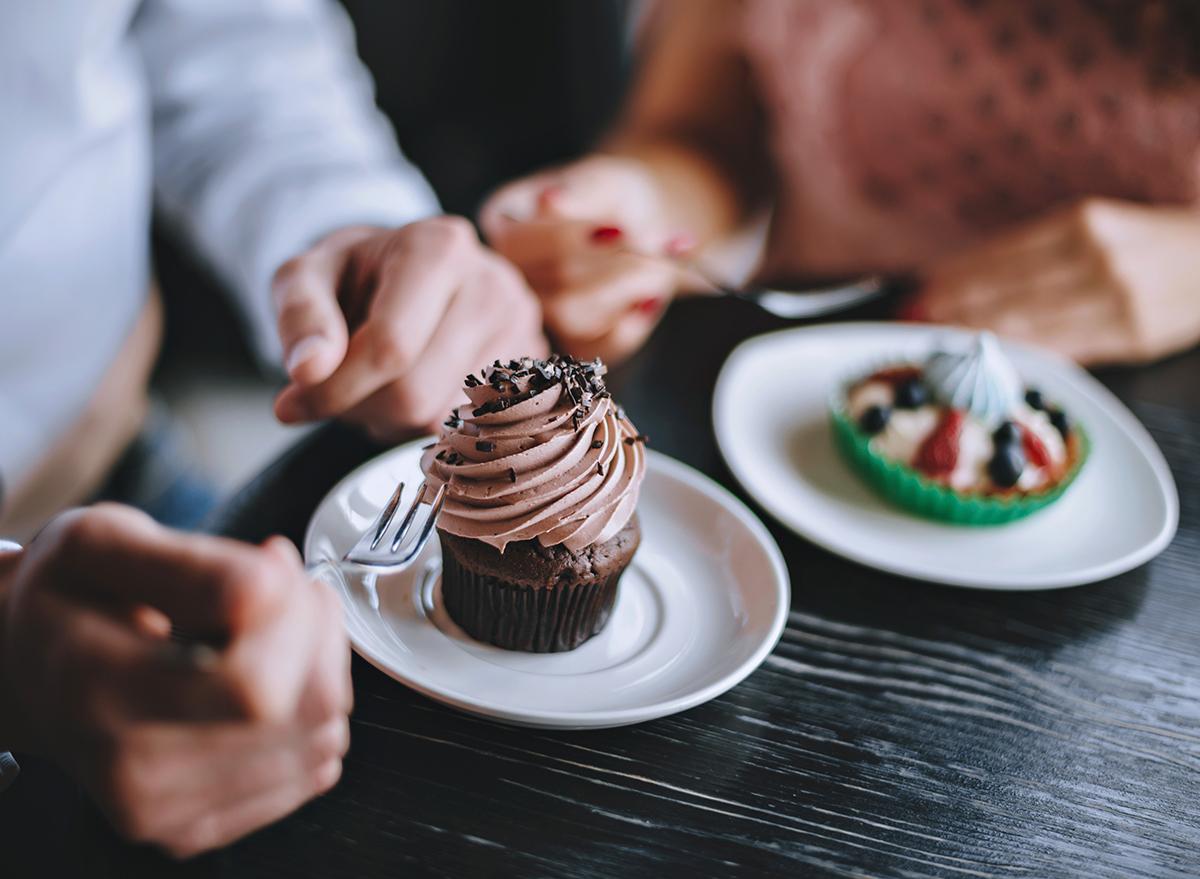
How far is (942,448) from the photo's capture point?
1.26m

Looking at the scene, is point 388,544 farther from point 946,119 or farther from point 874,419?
point 946,119

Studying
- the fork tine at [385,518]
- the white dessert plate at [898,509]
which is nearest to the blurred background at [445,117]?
the white dessert plate at [898,509]

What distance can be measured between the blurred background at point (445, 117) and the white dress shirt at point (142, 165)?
3.92ft

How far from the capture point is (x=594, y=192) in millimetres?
1684

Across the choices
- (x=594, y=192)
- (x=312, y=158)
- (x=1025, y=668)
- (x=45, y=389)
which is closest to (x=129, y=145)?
(x=312, y=158)

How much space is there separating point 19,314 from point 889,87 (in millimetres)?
1708

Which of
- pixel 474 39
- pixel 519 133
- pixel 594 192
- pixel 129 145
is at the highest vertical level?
pixel 129 145

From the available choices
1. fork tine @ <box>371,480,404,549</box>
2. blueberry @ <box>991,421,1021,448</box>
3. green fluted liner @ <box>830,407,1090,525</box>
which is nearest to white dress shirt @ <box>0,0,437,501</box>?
fork tine @ <box>371,480,404,549</box>

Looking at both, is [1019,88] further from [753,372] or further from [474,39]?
[474,39]

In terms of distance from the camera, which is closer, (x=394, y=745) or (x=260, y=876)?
(x=260, y=876)

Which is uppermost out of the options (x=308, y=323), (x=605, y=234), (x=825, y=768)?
(x=308, y=323)

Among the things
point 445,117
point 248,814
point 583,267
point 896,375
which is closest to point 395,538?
point 248,814

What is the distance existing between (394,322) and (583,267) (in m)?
0.46

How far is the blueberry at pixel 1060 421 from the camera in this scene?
1.34 m
